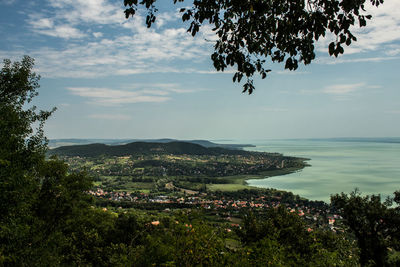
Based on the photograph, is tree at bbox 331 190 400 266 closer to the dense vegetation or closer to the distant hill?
the dense vegetation

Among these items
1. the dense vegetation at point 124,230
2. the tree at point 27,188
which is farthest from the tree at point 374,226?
the tree at point 27,188

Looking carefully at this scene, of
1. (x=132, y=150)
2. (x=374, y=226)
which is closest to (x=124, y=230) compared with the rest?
(x=374, y=226)

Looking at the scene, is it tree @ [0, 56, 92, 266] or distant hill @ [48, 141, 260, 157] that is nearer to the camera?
tree @ [0, 56, 92, 266]

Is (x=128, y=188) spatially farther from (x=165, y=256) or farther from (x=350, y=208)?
(x=165, y=256)

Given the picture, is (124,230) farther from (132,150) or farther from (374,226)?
(132,150)

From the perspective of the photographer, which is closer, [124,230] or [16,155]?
[16,155]

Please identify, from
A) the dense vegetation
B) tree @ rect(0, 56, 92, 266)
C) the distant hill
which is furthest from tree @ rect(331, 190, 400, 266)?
the distant hill

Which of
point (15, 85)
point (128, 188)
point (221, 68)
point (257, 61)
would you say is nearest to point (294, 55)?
point (257, 61)
